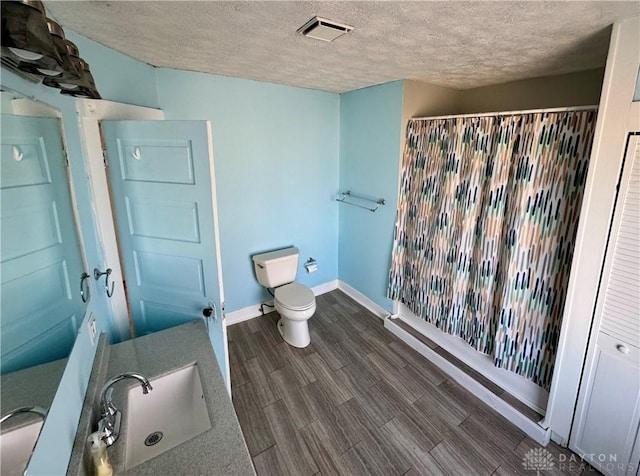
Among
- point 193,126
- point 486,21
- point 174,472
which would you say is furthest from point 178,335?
point 486,21

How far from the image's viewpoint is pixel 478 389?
214cm

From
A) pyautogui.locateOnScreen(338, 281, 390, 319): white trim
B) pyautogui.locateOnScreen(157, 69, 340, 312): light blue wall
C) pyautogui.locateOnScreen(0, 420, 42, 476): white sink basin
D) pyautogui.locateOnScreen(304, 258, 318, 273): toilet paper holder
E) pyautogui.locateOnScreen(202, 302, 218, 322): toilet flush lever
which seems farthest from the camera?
pyautogui.locateOnScreen(304, 258, 318, 273): toilet paper holder

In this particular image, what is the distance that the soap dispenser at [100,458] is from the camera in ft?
3.07

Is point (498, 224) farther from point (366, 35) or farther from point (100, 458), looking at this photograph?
point (100, 458)

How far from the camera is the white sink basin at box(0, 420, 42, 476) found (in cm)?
68

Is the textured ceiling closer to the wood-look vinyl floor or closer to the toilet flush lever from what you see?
the toilet flush lever

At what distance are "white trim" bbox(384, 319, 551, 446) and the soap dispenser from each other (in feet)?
7.23

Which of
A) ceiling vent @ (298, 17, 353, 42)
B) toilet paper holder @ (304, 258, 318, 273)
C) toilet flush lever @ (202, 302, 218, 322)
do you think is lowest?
toilet paper holder @ (304, 258, 318, 273)

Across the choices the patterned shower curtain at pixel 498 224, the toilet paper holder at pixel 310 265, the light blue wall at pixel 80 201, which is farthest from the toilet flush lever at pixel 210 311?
the patterned shower curtain at pixel 498 224

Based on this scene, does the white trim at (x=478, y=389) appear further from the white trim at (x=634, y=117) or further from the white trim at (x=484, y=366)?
the white trim at (x=634, y=117)

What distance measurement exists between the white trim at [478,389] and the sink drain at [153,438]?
2.03 m

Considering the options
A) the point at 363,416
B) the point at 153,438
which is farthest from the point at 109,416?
the point at 363,416

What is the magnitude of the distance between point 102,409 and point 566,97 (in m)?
3.26

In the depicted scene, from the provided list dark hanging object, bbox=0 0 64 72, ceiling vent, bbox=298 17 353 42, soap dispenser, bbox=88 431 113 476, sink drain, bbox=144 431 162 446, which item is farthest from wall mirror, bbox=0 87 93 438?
ceiling vent, bbox=298 17 353 42
